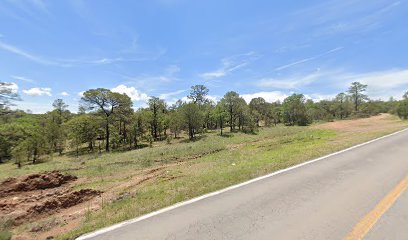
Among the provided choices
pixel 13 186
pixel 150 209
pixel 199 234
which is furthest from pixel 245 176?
pixel 13 186

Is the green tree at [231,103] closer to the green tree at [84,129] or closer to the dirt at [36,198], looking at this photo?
the green tree at [84,129]

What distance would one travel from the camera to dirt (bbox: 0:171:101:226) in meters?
9.62

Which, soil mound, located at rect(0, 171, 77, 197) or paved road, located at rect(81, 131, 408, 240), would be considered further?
soil mound, located at rect(0, 171, 77, 197)

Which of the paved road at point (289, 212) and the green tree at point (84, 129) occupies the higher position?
the green tree at point (84, 129)

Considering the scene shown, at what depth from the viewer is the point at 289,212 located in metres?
6.20

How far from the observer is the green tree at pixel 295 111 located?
82.4 m

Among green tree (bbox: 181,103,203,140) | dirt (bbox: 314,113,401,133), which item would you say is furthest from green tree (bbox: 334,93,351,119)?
green tree (bbox: 181,103,203,140)

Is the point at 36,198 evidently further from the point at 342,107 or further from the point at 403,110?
the point at 342,107

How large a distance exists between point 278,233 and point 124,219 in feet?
11.2

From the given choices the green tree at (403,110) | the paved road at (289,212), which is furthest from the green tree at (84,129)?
the green tree at (403,110)

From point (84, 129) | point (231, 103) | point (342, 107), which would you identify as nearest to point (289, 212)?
point (84, 129)

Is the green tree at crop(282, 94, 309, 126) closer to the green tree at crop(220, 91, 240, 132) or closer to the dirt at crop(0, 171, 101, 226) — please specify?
the green tree at crop(220, 91, 240, 132)

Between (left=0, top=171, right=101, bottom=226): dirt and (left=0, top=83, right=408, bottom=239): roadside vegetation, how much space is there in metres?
0.35

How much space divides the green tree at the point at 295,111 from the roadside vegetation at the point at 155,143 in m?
0.31
